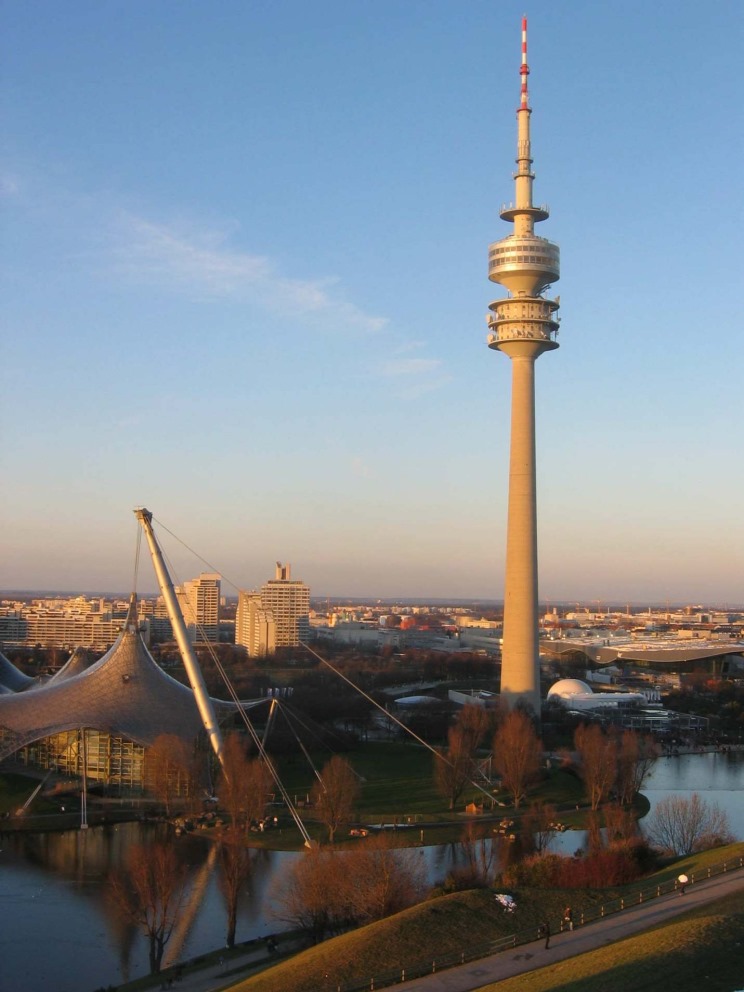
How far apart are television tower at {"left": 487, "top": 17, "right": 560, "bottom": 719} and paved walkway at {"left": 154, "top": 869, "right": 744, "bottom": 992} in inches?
984

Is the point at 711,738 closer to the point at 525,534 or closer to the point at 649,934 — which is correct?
the point at 525,534

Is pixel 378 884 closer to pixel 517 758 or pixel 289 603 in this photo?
pixel 517 758

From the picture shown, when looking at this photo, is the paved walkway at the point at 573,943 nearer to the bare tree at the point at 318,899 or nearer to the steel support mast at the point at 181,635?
the bare tree at the point at 318,899

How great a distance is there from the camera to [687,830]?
22750 millimetres

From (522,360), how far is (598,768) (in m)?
20.5

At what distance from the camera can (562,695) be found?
5012cm

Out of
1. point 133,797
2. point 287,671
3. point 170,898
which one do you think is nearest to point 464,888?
point 170,898

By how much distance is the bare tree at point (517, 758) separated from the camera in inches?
1111

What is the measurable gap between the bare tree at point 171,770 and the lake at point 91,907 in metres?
1.14

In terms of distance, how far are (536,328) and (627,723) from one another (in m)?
16.2

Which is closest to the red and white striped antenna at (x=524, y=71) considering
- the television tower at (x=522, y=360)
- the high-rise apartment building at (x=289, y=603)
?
the television tower at (x=522, y=360)

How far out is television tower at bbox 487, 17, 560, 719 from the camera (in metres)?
43.1

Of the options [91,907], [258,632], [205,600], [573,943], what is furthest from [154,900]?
[205,600]

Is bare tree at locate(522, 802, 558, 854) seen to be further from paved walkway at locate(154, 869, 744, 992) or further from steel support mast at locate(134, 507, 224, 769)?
steel support mast at locate(134, 507, 224, 769)
